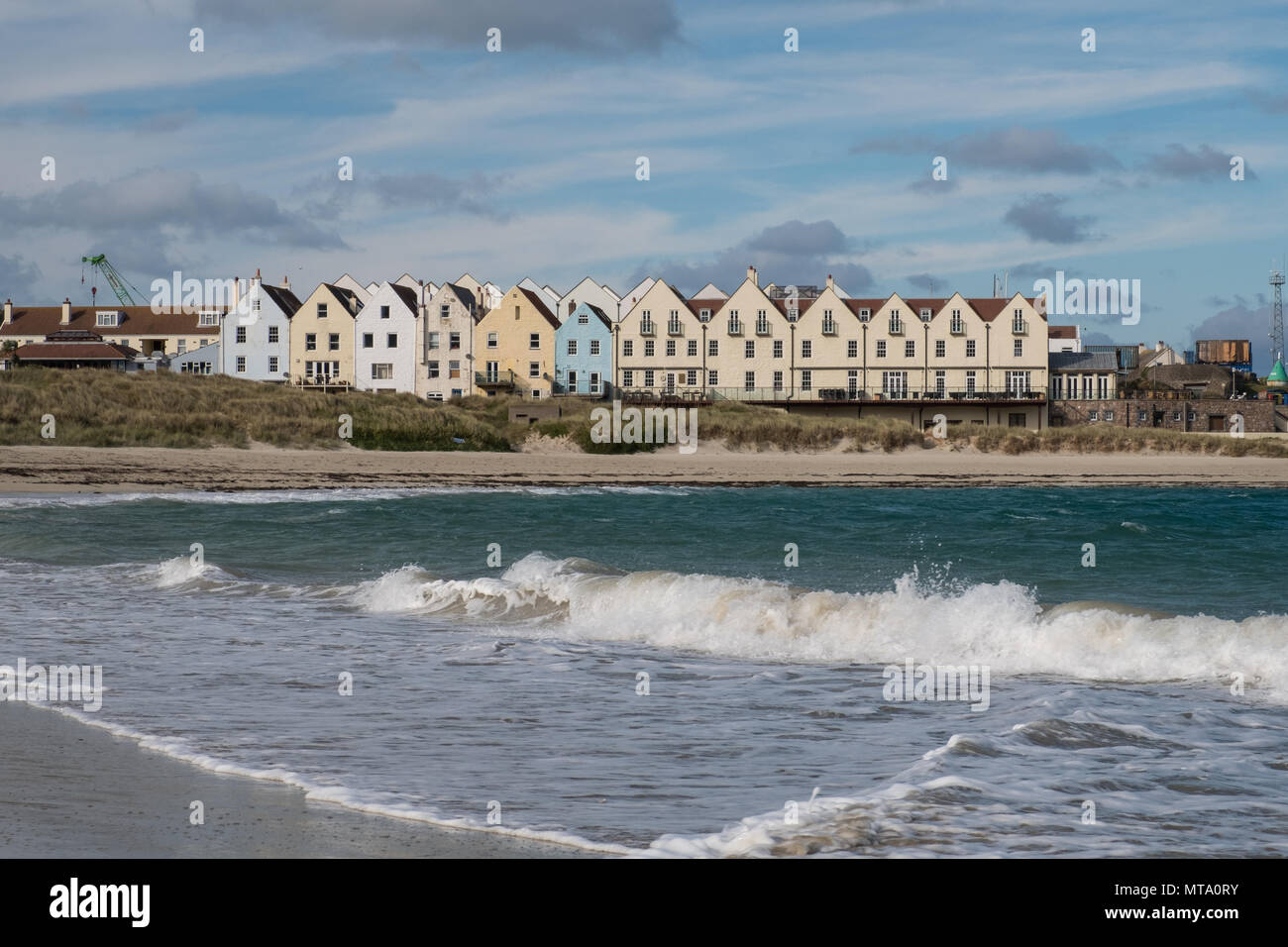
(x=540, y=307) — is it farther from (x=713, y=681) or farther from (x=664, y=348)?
(x=713, y=681)

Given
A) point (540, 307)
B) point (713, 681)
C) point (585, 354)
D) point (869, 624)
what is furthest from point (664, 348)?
point (713, 681)

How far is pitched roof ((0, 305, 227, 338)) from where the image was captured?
9369cm

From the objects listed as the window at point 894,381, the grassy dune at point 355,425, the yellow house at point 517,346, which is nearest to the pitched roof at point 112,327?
the yellow house at point 517,346

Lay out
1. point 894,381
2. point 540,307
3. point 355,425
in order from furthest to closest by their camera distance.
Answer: point 540,307, point 894,381, point 355,425

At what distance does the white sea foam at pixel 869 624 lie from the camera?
36.3 ft

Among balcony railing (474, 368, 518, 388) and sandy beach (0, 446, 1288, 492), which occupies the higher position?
balcony railing (474, 368, 518, 388)

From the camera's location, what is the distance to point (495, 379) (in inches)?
3027

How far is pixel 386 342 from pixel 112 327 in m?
30.1

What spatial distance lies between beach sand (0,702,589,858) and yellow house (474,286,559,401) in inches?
2743

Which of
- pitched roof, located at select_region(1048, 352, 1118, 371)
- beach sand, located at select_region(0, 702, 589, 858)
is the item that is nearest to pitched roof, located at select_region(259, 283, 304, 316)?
pitched roof, located at select_region(1048, 352, 1118, 371)

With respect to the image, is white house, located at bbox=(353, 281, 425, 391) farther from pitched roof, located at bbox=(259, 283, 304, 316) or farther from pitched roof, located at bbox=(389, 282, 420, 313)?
pitched roof, located at bbox=(259, 283, 304, 316)

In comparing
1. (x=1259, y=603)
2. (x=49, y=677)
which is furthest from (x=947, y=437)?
(x=49, y=677)
